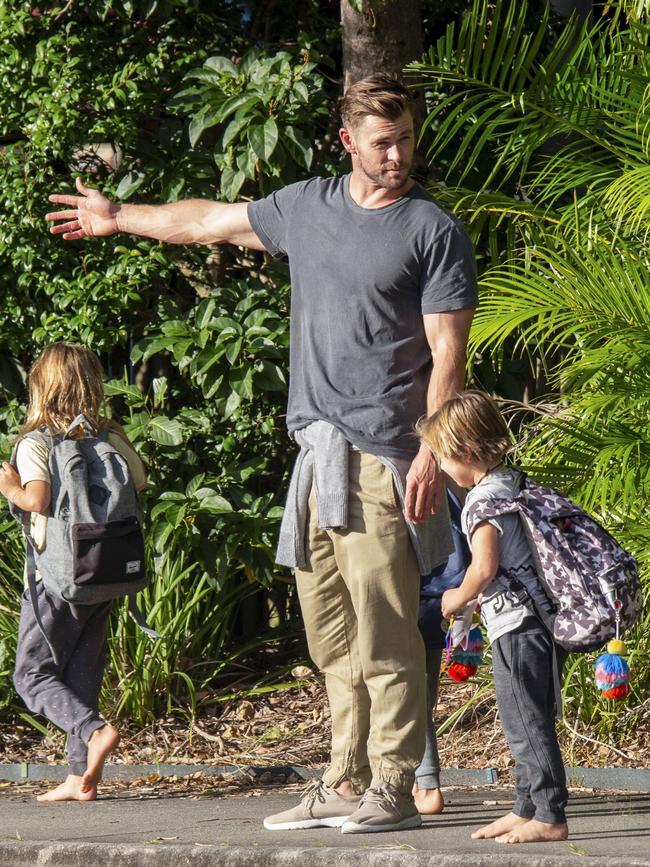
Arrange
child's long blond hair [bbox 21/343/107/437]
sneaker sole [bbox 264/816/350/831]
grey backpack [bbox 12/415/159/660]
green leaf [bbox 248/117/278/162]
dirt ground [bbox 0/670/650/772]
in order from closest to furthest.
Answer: sneaker sole [bbox 264/816/350/831], grey backpack [bbox 12/415/159/660], child's long blond hair [bbox 21/343/107/437], dirt ground [bbox 0/670/650/772], green leaf [bbox 248/117/278/162]

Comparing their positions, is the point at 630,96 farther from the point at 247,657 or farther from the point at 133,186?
the point at 247,657

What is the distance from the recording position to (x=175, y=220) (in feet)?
14.6

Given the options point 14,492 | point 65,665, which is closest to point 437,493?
point 14,492

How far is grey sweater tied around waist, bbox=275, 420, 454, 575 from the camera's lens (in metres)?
4.01

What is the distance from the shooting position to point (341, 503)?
13.1 ft

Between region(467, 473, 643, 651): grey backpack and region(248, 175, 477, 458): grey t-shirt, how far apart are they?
Answer: 394 millimetres

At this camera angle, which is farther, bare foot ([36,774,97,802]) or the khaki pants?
bare foot ([36,774,97,802])

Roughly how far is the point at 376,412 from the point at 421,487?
0.86 feet

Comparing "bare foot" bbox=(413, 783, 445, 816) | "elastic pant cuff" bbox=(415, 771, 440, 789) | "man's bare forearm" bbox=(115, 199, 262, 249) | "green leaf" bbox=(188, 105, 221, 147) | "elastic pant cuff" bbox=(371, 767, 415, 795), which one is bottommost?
"bare foot" bbox=(413, 783, 445, 816)

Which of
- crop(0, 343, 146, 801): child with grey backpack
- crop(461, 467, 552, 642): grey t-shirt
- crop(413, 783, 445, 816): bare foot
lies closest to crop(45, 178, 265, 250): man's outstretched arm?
crop(0, 343, 146, 801): child with grey backpack

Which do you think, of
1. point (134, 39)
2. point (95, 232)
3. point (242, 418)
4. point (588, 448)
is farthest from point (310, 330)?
point (134, 39)

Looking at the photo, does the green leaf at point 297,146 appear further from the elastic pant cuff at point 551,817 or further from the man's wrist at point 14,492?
the elastic pant cuff at point 551,817

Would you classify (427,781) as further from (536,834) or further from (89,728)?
(89,728)

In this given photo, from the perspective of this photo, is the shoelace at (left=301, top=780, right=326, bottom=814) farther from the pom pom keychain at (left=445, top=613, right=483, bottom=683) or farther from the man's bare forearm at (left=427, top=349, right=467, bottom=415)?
the man's bare forearm at (left=427, top=349, right=467, bottom=415)
